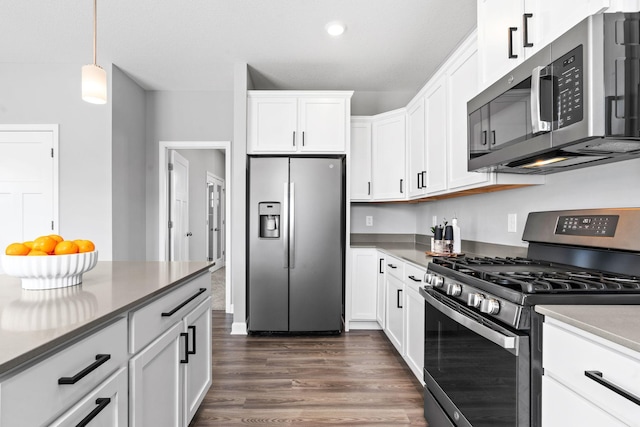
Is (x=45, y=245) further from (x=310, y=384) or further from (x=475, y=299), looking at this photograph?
(x=310, y=384)

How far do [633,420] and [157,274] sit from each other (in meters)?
1.77

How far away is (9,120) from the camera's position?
12.5 ft

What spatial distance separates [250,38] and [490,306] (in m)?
2.83

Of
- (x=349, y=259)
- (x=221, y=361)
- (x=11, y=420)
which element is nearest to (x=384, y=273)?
(x=349, y=259)

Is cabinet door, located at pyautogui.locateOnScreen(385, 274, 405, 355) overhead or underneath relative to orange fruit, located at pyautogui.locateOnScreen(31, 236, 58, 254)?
underneath

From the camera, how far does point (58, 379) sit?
0.85 meters

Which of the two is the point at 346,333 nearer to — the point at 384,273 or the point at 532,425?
the point at 384,273

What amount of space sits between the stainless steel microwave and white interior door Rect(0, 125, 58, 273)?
4175 millimetres

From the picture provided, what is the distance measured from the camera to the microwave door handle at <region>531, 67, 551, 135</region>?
1371mm

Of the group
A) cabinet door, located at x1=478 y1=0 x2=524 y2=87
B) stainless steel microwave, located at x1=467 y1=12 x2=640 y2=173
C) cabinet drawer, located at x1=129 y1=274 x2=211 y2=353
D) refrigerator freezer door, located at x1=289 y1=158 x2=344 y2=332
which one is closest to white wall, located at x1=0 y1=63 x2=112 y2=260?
refrigerator freezer door, located at x1=289 y1=158 x2=344 y2=332

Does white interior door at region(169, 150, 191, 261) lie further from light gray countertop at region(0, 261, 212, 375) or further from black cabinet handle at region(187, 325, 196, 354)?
black cabinet handle at region(187, 325, 196, 354)

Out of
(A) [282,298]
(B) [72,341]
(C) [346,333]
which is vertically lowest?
(C) [346,333]

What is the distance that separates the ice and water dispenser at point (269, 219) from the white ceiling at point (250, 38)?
142 centimetres

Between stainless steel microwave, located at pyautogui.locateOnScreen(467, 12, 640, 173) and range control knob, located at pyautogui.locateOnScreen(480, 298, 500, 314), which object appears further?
range control knob, located at pyautogui.locateOnScreen(480, 298, 500, 314)
